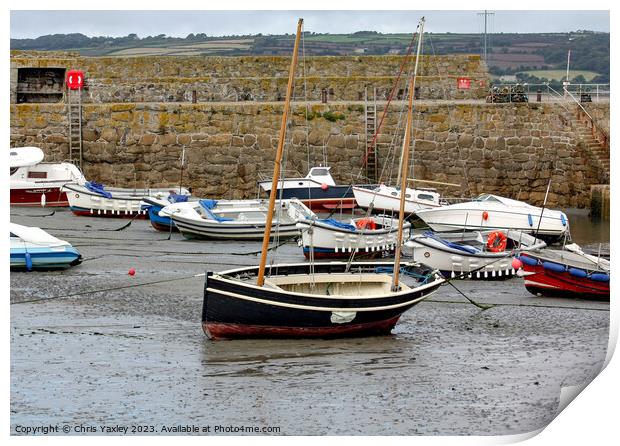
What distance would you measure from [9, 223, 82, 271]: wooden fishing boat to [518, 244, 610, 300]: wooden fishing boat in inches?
259

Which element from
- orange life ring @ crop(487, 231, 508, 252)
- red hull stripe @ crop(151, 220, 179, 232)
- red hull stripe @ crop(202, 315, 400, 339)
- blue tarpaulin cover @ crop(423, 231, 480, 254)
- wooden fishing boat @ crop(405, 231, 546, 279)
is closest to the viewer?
red hull stripe @ crop(202, 315, 400, 339)

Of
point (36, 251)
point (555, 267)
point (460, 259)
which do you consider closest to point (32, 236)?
point (36, 251)

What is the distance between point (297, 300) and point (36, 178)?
15.6 m

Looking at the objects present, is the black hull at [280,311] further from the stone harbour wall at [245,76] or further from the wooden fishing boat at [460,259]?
the stone harbour wall at [245,76]

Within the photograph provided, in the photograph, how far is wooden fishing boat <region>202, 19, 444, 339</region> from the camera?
1303 centimetres

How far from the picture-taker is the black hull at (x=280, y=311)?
13039mm

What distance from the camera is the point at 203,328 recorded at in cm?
1348

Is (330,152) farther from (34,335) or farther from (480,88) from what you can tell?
(34,335)

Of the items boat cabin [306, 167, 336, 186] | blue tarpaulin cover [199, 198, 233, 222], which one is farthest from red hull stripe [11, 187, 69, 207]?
boat cabin [306, 167, 336, 186]

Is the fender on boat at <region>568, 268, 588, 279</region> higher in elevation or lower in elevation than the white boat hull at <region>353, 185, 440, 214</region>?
higher

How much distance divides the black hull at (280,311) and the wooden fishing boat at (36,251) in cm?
510

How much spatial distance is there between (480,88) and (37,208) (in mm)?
11149

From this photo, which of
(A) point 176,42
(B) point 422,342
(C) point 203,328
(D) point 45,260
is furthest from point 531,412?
(A) point 176,42

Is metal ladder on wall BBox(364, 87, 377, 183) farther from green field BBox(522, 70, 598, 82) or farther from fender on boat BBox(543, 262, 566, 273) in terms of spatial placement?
fender on boat BBox(543, 262, 566, 273)
